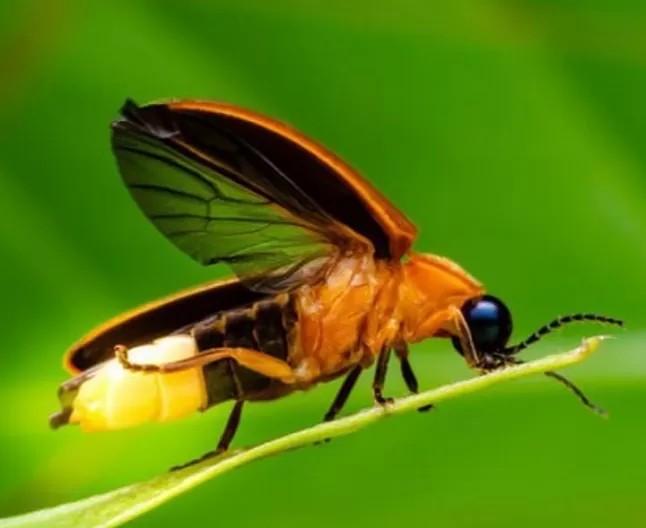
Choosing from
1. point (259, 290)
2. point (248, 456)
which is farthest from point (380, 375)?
point (248, 456)

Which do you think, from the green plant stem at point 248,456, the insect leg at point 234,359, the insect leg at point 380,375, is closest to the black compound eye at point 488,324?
the insect leg at point 380,375

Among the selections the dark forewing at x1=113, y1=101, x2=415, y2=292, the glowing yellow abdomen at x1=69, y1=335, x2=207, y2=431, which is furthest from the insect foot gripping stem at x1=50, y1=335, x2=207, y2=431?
the dark forewing at x1=113, y1=101, x2=415, y2=292

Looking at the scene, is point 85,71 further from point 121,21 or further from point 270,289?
point 270,289

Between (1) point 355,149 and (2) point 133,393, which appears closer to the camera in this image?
(2) point 133,393

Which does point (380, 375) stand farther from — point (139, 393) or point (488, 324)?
point (139, 393)

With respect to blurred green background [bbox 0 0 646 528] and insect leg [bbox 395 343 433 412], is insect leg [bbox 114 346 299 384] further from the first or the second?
blurred green background [bbox 0 0 646 528]

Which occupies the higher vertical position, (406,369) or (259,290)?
(259,290)

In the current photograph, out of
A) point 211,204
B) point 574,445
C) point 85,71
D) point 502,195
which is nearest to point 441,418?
point 574,445
